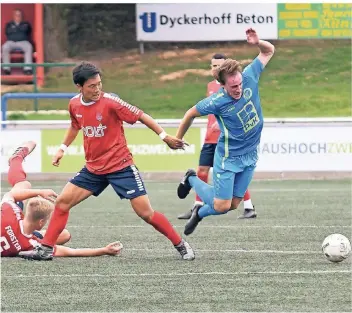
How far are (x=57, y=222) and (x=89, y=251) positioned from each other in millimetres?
436

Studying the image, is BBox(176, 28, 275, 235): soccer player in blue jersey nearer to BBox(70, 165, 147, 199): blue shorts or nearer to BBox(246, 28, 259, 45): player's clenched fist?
BBox(246, 28, 259, 45): player's clenched fist

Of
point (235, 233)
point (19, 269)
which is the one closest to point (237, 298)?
point (19, 269)

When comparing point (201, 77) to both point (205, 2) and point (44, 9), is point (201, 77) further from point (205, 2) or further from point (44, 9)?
point (44, 9)

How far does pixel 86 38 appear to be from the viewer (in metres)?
30.1

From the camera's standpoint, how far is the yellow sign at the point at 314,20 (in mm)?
27062

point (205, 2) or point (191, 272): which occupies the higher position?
point (205, 2)

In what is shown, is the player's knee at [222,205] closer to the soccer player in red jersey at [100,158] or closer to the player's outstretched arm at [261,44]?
the soccer player in red jersey at [100,158]

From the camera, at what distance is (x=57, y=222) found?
9977 millimetres

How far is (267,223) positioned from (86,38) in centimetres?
1796

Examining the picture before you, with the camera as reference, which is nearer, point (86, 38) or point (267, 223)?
point (267, 223)

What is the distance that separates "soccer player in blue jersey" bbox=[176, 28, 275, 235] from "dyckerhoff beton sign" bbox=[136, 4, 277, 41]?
1647 cm

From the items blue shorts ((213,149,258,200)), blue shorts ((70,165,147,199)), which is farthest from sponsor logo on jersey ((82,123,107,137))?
blue shorts ((213,149,258,200))

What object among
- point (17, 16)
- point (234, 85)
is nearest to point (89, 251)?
point (234, 85)

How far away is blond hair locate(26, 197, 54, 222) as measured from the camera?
9.88 meters
